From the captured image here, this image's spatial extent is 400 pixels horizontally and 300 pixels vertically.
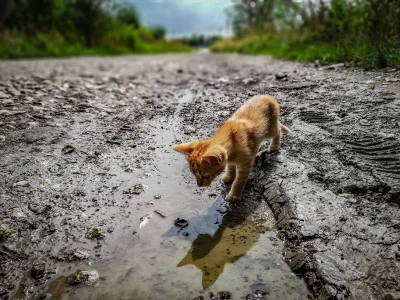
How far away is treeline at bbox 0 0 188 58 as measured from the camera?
12688 mm

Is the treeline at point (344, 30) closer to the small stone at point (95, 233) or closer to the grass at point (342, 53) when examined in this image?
the grass at point (342, 53)

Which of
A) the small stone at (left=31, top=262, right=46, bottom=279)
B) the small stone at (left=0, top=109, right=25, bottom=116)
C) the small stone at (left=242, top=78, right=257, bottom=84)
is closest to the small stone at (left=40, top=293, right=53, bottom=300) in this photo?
the small stone at (left=31, top=262, right=46, bottom=279)

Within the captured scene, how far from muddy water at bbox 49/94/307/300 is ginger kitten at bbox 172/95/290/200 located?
0.73 feet

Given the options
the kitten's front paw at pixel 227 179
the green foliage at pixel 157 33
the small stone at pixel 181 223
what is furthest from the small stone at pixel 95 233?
the green foliage at pixel 157 33

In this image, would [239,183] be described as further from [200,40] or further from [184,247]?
[200,40]

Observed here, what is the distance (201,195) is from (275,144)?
1.02m

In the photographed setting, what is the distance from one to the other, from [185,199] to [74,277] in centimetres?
113

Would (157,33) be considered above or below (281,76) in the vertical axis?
above

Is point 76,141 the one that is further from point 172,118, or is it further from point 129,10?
point 129,10

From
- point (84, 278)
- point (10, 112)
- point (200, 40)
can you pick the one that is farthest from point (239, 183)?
point (200, 40)

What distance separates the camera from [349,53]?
5.55 metres

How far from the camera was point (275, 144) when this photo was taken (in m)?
3.55

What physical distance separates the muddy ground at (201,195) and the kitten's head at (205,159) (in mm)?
302

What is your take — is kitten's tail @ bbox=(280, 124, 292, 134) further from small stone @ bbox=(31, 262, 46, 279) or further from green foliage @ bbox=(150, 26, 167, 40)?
green foliage @ bbox=(150, 26, 167, 40)
